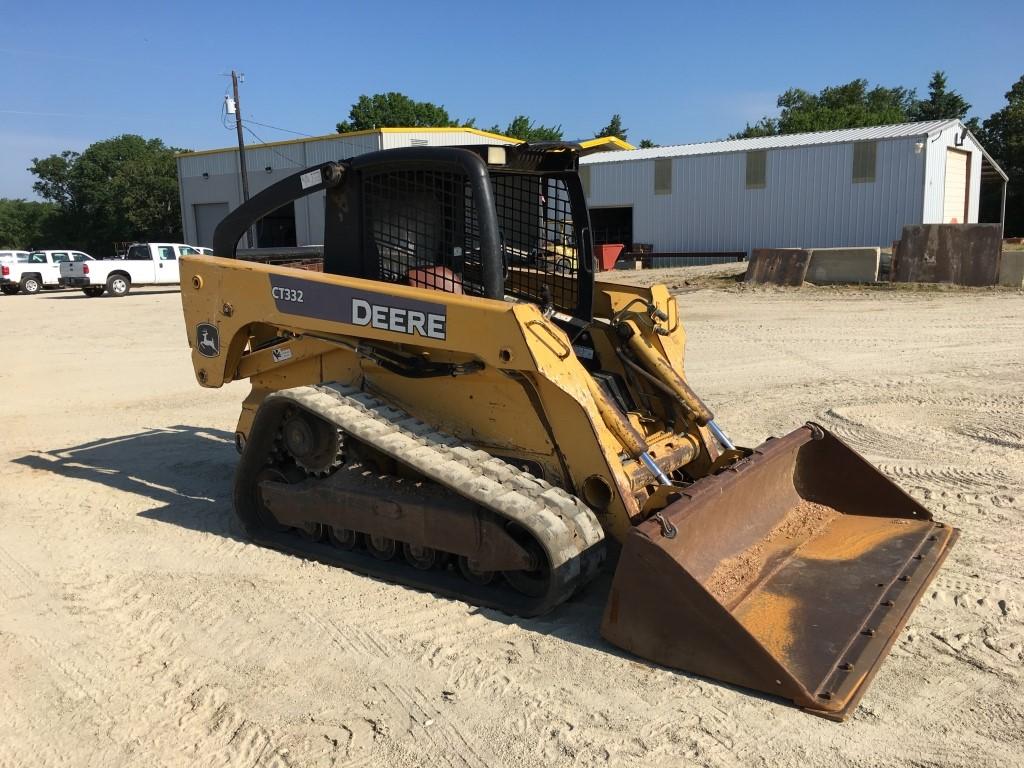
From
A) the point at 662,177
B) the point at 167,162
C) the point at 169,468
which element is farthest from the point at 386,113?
the point at 169,468

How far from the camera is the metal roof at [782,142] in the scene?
26125 mm

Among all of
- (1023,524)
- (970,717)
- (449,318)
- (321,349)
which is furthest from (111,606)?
(1023,524)

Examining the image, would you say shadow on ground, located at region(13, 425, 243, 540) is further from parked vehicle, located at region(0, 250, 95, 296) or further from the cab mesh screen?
parked vehicle, located at region(0, 250, 95, 296)

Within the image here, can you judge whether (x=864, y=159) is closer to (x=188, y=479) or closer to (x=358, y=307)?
(x=188, y=479)

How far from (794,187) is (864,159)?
2297mm

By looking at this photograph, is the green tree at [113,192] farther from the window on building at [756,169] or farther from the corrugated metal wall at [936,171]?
the corrugated metal wall at [936,171]

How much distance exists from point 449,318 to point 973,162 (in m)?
30.1

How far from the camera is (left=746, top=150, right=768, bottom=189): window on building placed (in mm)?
28141

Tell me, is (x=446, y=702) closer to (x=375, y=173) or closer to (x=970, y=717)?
(x=970, y=717)

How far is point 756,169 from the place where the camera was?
28.4 metres

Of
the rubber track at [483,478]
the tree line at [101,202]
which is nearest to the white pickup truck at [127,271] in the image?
the rubber track at [483,478]

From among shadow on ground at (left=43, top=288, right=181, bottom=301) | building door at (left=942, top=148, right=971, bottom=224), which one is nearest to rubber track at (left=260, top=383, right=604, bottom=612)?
shadow on ground at (left=43, top=288, right=181, bottom=301)

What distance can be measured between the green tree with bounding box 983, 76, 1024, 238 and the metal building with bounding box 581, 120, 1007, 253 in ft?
30.6

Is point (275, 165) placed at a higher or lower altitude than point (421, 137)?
lower
